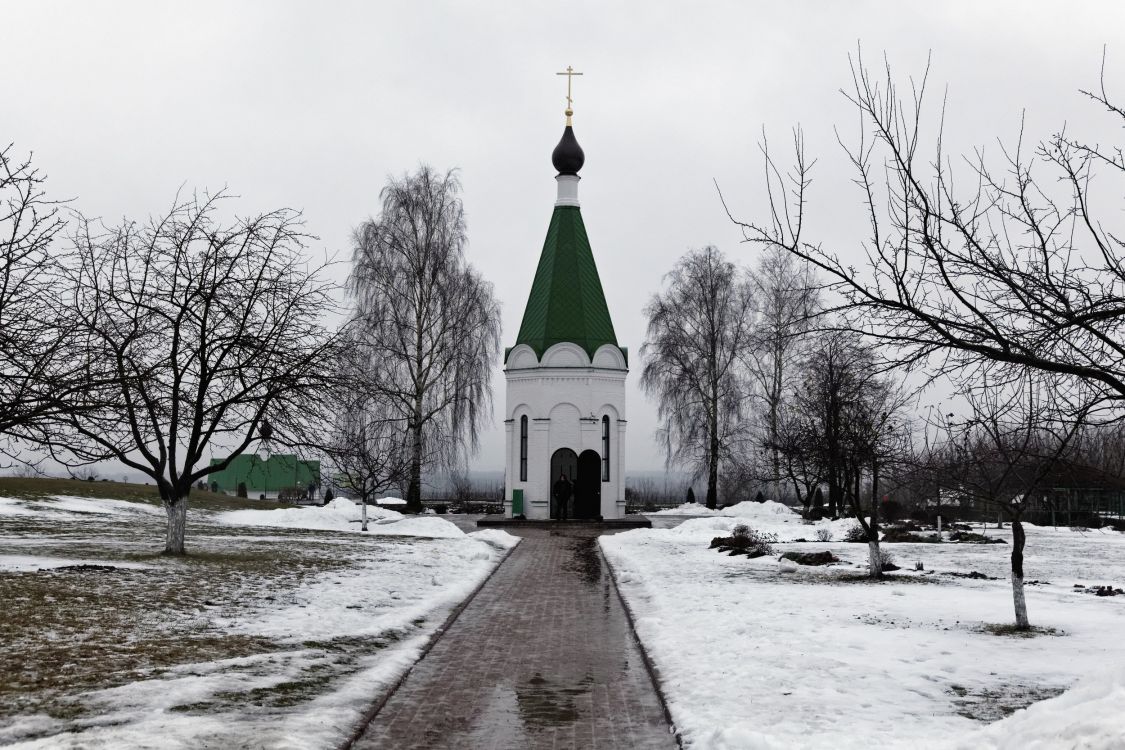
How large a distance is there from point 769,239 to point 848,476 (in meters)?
9.89

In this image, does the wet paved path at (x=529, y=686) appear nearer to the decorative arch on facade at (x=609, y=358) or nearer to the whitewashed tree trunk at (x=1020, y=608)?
the whitewashed tree trunk at (x=1020, y=608)

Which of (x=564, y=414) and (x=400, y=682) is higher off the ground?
(x=564, y=414)

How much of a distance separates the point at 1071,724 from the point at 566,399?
27744mm

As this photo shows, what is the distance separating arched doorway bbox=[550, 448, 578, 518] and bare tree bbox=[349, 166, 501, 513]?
5284mm

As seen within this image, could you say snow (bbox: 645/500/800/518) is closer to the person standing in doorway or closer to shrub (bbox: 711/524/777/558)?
the person standing in doorway

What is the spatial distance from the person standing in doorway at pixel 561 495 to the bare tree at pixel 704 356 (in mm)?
11011

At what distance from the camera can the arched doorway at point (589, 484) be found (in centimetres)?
3256

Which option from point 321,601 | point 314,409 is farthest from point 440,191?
point 321,601

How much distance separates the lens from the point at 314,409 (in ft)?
52.7

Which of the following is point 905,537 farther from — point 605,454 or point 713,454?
point 713,454

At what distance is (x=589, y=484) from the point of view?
1284 inches

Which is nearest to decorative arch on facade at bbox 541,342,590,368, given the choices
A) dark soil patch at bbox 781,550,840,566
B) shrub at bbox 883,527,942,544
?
shrub at bbox 883,527,942,544

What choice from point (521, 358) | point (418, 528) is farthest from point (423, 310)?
point (418, 528)

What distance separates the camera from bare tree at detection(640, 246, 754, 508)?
1645 inches
